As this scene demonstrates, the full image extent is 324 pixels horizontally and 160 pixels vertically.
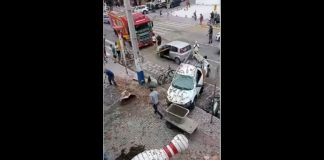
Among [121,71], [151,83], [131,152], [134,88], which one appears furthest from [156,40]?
[131,152]

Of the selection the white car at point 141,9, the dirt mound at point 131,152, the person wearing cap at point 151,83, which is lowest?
the dirt mound at point 131,152

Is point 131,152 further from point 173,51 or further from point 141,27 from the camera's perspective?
point 141,27

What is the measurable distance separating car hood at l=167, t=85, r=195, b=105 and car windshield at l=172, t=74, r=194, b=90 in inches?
3.2

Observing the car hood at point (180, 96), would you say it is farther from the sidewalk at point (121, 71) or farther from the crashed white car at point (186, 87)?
the sidewalk at point (121, 71)

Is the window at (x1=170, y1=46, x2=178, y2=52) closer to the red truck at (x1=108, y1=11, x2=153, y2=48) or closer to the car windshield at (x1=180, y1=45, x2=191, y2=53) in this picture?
the car windshield at (x1=180, y1=45, x2=191, y2=53)

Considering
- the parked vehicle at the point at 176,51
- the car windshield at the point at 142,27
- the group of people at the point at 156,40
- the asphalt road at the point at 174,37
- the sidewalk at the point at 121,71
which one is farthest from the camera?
the car windshield at the point at 142,27

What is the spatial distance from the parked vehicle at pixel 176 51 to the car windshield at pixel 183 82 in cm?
147

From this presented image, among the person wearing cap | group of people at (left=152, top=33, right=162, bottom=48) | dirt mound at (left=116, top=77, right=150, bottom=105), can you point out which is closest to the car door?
group of people at (left=152, top=33, right=162, bottom=48)

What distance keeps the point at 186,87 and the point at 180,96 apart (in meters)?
0.26

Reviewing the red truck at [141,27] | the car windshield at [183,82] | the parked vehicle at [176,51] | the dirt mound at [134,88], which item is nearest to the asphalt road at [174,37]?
the parked vehicle at [176,51]

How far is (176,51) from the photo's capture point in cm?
674

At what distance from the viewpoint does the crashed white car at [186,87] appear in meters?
4.72

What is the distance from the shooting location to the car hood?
470cm
